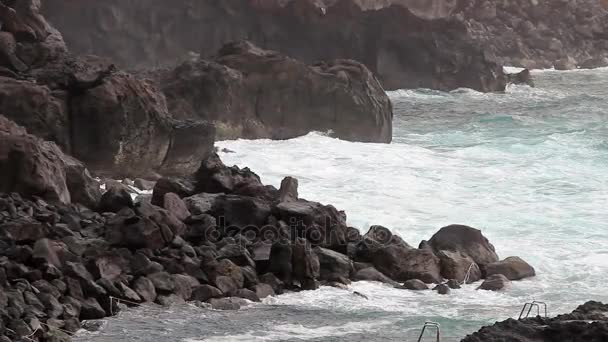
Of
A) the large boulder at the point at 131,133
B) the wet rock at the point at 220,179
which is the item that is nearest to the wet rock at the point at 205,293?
the wet rock at the point at 220,179

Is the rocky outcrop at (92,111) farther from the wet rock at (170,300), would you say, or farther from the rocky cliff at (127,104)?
the wet rock at (170,300)

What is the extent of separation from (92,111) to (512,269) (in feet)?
28.6

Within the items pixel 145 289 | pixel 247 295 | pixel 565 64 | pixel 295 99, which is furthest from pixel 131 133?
pixel 565 64

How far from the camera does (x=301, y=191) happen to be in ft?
80.6

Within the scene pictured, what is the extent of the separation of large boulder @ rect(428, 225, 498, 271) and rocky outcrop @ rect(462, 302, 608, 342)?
404 inches

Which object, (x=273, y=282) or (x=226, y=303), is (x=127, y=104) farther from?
(x=226, y=303)

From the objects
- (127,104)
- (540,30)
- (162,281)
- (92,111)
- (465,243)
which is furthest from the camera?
(540,30)

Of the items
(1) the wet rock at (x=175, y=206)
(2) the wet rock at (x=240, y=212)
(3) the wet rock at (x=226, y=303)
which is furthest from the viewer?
(2) the wet rock at (x=240, y=212)

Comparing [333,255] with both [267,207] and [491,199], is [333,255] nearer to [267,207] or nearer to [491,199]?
[267,207]

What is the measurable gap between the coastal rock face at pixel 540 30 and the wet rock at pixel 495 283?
5301 centimetres

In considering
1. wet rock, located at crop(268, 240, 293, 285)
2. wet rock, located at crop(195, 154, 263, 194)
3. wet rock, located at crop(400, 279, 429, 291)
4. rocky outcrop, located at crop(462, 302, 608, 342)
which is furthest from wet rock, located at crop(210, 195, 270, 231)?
rocky outcrop, located at crop(462, 302, 608, 342)

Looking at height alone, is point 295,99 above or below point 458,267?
above

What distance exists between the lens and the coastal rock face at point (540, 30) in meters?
71.0

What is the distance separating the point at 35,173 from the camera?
17266mm
